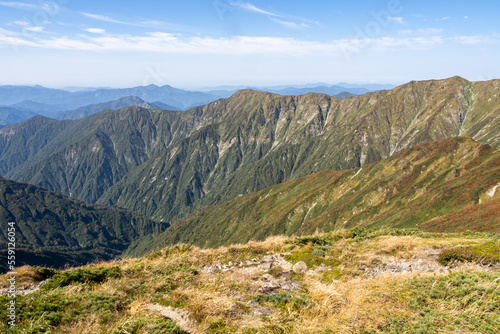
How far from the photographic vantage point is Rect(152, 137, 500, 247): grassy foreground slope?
196 feet

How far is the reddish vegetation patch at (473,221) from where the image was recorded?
4205 cm

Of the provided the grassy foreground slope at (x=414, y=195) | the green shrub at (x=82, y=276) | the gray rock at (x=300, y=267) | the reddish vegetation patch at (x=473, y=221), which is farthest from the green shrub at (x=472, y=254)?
the grassy foreground slope at (x=414, y=195)

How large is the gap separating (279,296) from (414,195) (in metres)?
125

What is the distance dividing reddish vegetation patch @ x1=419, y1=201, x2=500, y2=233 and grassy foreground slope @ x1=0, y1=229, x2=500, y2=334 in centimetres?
3674

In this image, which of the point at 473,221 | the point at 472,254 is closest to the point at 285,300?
the point at 472,254

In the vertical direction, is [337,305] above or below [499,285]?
below

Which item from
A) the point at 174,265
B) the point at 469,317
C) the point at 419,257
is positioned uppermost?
the point at 469,317

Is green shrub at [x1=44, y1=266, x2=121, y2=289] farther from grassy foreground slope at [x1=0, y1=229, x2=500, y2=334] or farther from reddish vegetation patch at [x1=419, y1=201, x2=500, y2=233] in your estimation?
reddish vegetation patch at [x1=419, y1=201, x2=500, y2=233]

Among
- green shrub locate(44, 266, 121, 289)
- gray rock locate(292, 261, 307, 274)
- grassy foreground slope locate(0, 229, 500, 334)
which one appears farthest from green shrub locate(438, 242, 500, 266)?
green shrub locate(44, 266, 121, 289)

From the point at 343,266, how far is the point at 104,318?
43.6 feet

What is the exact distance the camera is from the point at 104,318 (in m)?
9.45

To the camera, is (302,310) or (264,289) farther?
(264,289)

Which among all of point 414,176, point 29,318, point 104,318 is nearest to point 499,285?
point 104,318

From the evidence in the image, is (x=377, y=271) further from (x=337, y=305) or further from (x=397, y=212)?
(x=397, y=212)
